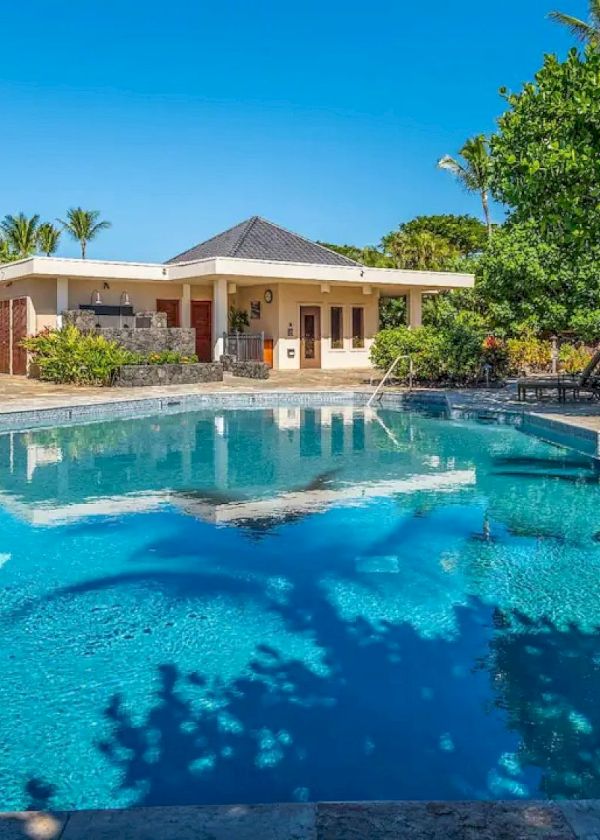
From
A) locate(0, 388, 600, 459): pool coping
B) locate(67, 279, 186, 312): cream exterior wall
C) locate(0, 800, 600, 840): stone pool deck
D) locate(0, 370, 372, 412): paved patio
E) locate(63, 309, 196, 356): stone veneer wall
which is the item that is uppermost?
locate(67, 279, 186, 312): cream exterior wall

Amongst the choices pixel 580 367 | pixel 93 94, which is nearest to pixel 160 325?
pixel 93 94

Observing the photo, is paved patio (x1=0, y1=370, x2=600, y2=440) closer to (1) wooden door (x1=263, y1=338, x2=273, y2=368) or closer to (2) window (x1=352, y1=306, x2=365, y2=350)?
(1) wooden door (x1=263, y1=338, x2=273, y2=368)

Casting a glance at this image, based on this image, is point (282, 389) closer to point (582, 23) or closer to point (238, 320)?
point (238, 320)

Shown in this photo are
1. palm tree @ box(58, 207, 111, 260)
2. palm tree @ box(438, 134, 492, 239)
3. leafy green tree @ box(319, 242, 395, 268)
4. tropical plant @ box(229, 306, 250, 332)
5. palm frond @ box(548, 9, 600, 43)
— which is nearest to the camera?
palm frond @ box(548, 9, 600, 43)

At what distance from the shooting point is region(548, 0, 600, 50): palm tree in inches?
970

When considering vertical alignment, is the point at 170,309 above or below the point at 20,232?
below

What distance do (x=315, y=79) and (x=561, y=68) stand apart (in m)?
19.3

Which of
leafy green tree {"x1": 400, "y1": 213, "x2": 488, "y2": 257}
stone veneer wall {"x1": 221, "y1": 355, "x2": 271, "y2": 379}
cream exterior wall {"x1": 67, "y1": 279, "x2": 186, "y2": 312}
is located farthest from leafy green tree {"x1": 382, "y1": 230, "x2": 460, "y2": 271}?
stone veneer wall {"x1": 221, "y1": 355, "x2": 271, "y2": 379}

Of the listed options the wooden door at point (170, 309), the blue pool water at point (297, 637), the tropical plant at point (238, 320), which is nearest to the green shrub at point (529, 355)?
the tropical plant at point (238, 320)

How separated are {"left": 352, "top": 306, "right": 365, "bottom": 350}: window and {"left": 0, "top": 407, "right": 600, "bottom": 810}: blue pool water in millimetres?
17366

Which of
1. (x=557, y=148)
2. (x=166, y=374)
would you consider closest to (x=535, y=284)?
(x=557, y=148)

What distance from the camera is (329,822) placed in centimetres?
261

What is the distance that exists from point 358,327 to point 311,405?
9.15m

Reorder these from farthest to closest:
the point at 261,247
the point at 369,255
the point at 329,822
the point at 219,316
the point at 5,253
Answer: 1. the point at 5,253
2. the point at 369,255
3. the point at 261,247
4. the point at 219,316
5. the point at 329,822
